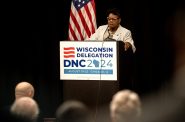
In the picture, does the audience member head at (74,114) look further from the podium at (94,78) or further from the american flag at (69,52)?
the american flag at (69,52)

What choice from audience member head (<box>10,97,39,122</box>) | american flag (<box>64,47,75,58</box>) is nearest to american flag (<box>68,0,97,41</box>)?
american flag (<box>64,47,75,58</box>)

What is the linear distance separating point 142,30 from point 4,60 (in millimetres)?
2117

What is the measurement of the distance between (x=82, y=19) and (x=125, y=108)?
4752 mm

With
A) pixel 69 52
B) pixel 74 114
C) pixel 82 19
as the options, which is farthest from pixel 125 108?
pixel 82 19

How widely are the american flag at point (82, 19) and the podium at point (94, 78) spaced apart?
1.17m

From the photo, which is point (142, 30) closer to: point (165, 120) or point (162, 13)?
point (162, 13)

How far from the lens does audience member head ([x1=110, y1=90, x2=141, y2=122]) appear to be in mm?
4941

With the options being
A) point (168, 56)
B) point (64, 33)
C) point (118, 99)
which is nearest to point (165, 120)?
point (168, 56)

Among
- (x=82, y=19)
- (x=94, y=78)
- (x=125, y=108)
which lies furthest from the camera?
(x=82, y=19)

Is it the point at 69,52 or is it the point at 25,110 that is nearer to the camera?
the point at 25,110

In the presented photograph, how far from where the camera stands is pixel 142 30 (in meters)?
10.1

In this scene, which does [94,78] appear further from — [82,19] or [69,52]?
[82,19]

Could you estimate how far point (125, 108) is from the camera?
4988mm

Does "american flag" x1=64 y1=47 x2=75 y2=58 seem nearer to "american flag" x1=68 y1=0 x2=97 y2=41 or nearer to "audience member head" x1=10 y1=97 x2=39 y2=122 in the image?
"american flag" x1=68 y1=0 x2=97 y2=41
